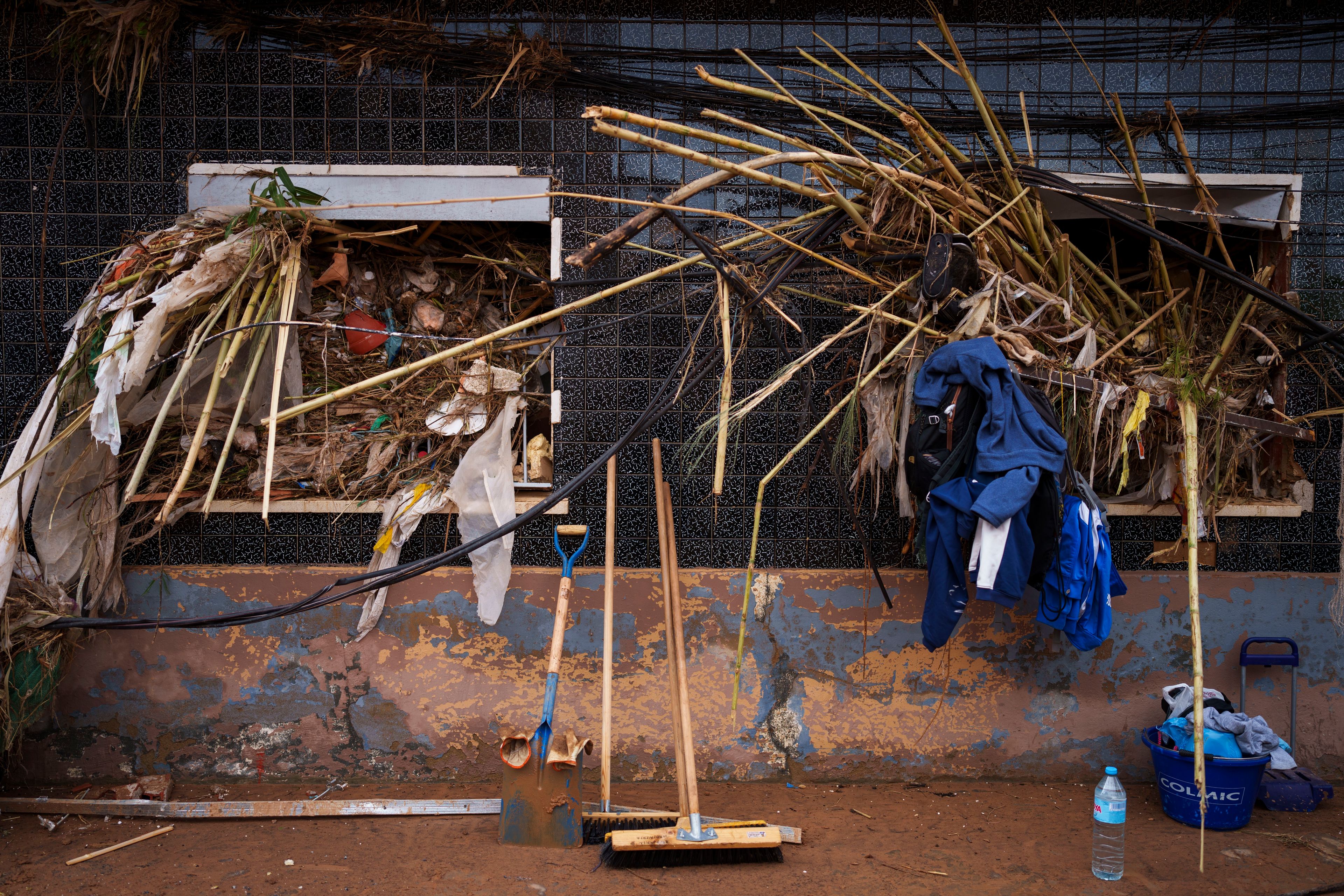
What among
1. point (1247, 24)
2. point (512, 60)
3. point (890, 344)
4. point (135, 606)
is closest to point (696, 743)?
point (890, 344)

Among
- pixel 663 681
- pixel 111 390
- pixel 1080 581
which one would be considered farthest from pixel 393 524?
pixel 1080 581

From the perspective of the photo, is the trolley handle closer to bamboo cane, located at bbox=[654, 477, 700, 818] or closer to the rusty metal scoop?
bamboo cane, located at bbox=[654, 477, 700, 818]

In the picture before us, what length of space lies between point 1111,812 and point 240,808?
11.8 feet

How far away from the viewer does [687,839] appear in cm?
303

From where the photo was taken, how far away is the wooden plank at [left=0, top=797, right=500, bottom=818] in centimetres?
350

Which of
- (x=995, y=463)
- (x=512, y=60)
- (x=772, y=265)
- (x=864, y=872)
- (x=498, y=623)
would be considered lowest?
(x=864, y=872)

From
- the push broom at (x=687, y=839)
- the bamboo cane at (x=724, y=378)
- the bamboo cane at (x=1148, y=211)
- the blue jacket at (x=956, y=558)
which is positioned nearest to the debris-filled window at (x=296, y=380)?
the bamboo cane at (x=724, y=378)

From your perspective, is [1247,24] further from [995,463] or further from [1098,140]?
[995,463]

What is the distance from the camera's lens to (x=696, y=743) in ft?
12.7

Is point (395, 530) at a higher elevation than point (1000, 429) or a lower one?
lower

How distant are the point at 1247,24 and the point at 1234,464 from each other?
215cm

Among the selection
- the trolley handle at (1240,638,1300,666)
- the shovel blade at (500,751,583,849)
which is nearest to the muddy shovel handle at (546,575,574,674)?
the shovel blade at (500,751,583,849)

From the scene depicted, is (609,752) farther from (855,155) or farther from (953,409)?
(855,155)

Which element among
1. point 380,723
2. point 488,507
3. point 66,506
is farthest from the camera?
point 380,723
